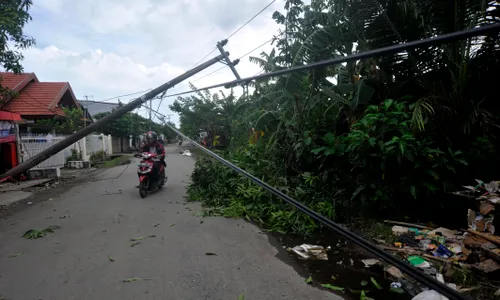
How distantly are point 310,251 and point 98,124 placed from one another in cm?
710

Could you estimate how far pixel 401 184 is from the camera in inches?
180

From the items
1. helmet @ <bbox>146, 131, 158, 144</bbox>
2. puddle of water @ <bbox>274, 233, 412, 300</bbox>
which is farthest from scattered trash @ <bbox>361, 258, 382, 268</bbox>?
helmet @ <bbox>146, 131, 158, 144</bbox>

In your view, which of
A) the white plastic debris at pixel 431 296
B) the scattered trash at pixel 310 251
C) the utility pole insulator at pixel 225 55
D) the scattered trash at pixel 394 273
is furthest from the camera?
the utility pole insulator at pixel 225 55

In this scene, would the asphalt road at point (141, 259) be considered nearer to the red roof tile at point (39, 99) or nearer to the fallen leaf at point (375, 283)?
the fallen leaf at point (375, 283)

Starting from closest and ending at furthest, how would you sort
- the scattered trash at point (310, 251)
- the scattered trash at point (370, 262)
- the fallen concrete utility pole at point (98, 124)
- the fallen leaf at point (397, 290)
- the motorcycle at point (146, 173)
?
the fallen leaf at point (397, 290)
the scattered trash at point (370, 262)
the scattered trash at point (310, 251)
the fallen concrete utility pole at point (98, 124)
the motorcycle at point (146, 173)

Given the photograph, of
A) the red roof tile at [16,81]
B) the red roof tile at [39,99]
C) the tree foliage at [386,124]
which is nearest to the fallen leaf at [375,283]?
the tree foliage at [386,124]

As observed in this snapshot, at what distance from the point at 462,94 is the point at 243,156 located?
499 centimetres

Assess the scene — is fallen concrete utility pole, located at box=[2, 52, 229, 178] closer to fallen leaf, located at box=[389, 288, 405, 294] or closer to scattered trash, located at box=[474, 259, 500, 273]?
fallen leaf, located at box=[389, 288, 405, 294]

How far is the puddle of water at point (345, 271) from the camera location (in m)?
3.05

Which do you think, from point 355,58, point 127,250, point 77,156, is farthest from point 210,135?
point 355,58

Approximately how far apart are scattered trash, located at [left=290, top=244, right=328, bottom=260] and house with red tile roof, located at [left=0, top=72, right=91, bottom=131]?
569 inches

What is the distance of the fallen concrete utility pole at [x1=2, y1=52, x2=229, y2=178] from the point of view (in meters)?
7.52

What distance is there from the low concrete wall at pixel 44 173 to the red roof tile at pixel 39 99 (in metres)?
4.22

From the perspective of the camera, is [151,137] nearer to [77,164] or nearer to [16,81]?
[77,164]
